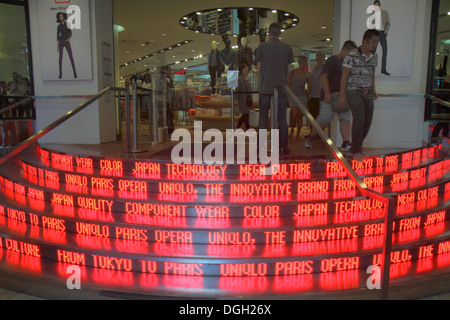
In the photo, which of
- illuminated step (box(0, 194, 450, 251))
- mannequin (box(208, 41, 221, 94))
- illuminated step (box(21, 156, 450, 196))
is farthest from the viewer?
mannequin (box(208, 41, 221, 94))

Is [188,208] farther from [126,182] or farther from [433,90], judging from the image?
[433,90]

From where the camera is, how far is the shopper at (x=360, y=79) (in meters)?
3.79

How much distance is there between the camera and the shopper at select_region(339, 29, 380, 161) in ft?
12.4

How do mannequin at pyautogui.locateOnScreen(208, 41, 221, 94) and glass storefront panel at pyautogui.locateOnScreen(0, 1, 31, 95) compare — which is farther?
mannequin at pyautogui.locateOnScreen(208, 41, 221, 94)

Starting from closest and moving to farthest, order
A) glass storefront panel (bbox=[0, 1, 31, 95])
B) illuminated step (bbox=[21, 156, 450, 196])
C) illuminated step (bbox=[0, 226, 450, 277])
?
illuminated step (bbox=[0, 226, 450, 277]) → illuminated step (bbox=[21, 156, 450, 196]) → glass storefront panel (bbox=[0, 1, 31, 95])

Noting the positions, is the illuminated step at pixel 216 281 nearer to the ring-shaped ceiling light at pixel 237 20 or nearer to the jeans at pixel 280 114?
the jeans at pixel 280 114

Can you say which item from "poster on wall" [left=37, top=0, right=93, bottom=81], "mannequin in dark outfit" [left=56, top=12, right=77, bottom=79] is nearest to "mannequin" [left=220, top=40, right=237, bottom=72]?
"poster on wall" [left=37, top=0, right=93, bottom=81]

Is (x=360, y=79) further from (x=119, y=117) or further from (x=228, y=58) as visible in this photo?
(x=228, y=58)

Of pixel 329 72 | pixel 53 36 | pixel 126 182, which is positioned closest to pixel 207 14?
pixel 53 36

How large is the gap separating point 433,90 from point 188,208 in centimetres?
482

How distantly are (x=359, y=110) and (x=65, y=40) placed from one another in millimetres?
4973

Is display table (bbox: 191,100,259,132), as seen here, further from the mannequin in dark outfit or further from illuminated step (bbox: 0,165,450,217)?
illuminated step (bbox: 0,165,450,217)

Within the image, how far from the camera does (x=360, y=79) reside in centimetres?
382

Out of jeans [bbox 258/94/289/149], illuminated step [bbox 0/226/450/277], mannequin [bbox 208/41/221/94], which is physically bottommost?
illuminated step [bbox 0/226/450/277]
